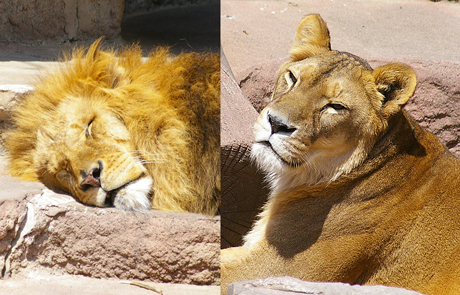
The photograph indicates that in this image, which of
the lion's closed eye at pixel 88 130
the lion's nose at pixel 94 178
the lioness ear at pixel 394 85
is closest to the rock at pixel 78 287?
the lion's nose at pixel 94 178

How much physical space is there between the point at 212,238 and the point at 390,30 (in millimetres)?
4600

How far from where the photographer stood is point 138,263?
310 cm

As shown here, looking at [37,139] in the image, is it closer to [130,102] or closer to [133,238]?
[130,102]

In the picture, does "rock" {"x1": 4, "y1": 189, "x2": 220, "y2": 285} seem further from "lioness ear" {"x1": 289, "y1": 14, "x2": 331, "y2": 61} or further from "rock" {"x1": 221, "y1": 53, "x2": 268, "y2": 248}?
"lioness ear" {"x1": 289, "y1": 14, "x2": 331, "y2": 61}

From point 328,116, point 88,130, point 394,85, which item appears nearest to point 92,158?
point 88,130

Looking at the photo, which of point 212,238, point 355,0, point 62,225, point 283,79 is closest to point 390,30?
point 355,0

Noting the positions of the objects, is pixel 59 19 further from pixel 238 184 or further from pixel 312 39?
pixel 312 39

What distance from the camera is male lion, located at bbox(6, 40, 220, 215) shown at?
3.09 metres

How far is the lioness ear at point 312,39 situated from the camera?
308 centimetres

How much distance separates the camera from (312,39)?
3.11 m

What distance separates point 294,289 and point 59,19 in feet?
18.9

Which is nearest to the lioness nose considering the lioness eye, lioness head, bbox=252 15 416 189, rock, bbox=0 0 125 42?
lioness head, bbox=252 15 416 189

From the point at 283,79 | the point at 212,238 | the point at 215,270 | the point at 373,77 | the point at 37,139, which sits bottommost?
the point at 215,270

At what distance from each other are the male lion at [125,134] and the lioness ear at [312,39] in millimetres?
712
